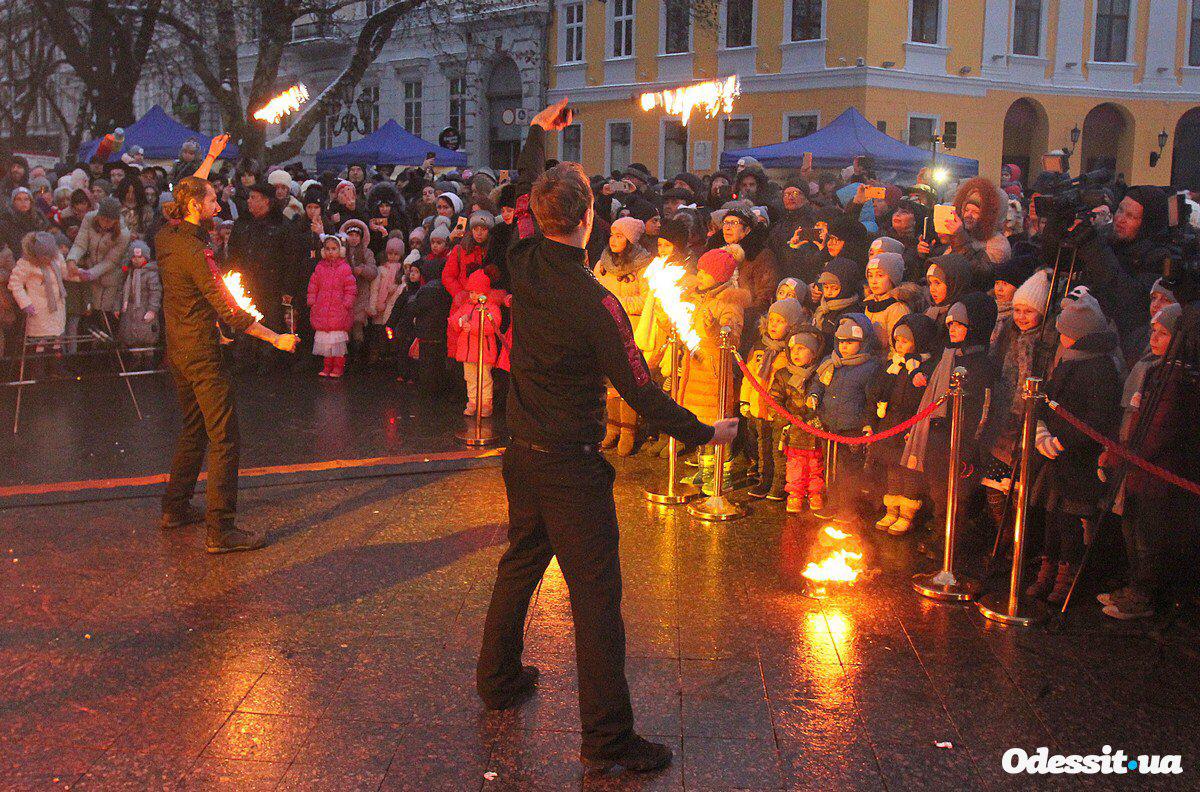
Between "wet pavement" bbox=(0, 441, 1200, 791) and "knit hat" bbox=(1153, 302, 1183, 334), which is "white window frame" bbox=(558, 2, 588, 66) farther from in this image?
"knit hat" bbox=(1153, 302, 1183, 334)

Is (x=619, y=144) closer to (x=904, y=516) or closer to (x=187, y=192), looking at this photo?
(x=904, y=516)

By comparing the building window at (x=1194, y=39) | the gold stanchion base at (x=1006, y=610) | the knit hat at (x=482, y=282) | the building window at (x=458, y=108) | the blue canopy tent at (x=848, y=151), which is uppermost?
the building window at (x=1194, y=39)

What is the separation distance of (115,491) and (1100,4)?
3521 cm

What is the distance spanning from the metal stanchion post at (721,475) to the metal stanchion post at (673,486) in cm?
24

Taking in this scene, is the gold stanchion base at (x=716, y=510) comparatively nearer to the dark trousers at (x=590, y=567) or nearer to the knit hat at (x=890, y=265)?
the knit hat at (x=890, y=265)

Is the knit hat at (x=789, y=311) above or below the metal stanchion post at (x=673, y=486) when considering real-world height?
above

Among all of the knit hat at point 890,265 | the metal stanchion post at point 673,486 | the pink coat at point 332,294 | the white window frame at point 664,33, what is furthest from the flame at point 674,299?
the white window frame at point 664,33

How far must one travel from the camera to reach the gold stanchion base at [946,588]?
6.39 meters

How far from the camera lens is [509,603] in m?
4.87

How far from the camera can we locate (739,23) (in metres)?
36.1

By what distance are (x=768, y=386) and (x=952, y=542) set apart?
2.00 meters

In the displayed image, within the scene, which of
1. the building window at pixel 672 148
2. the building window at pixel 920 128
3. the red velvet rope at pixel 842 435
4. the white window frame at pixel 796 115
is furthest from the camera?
the building window at pixel 672 148

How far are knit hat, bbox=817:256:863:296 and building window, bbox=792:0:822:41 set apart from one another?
27263mm

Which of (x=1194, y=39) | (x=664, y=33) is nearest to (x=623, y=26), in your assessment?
(x=664, y=33)
